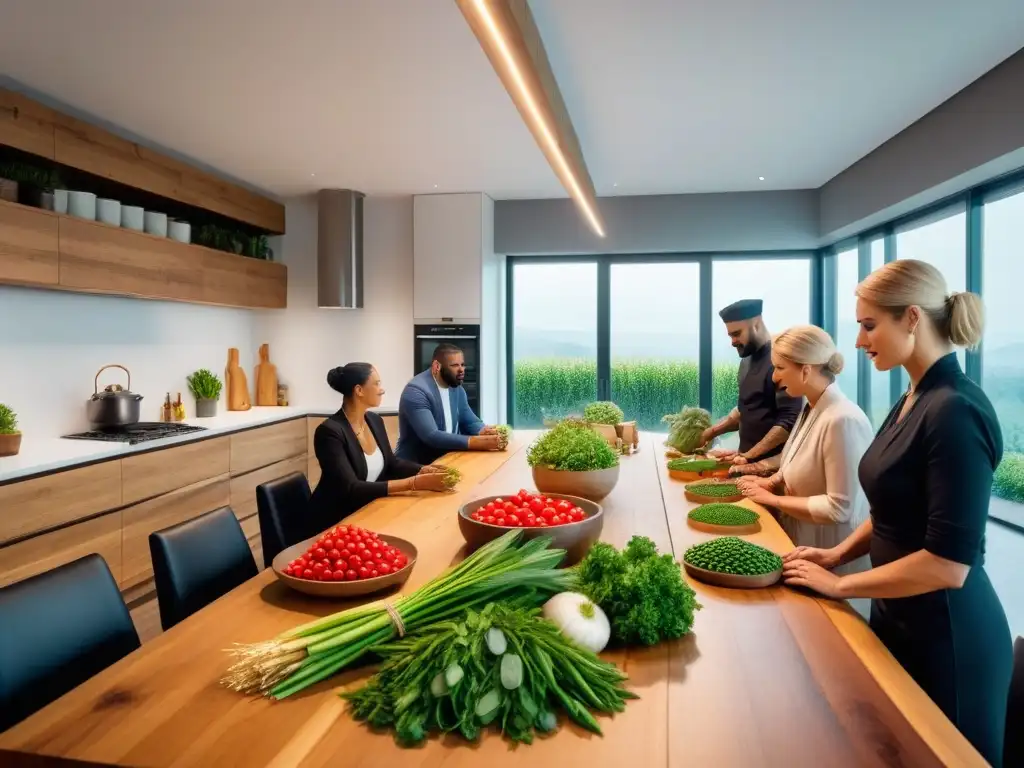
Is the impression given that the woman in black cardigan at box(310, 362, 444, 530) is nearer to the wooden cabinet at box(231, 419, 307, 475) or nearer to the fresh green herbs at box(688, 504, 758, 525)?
the fresh green herbs at box(688, 504, 758, 525)

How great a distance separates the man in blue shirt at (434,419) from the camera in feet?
12.9

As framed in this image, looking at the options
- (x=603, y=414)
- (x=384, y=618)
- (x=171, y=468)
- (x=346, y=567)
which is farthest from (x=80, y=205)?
(x=384, y=618)

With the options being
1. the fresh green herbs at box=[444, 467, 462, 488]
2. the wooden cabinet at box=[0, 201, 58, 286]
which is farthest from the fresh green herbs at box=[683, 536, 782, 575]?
the wooden cabinet at box=[0, 201, 58, 286]

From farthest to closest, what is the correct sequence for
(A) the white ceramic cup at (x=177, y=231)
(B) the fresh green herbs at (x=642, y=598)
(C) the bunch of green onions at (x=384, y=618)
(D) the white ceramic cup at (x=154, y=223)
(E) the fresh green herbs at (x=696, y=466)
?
1. (A) the white ceramic cup at (x=177, y=231)
2. (D) the white ceramic cup at (x=154, y=223)
3. (E) the fresh green herbs at (x=696, y=466)
4. (B) the fresh green herbs at (x=642, y=598)
5. (C) the bunch of green onions at (x=384, y=618)

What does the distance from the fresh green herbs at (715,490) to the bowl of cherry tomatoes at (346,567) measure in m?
1.34

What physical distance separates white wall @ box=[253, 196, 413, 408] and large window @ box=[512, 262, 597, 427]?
106 cm

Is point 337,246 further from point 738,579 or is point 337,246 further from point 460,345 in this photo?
point 738,579

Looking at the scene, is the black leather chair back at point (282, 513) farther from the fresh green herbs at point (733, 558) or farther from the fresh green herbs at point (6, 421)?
the fresh green herbs at point (6, 421)

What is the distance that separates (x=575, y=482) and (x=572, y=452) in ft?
0.34

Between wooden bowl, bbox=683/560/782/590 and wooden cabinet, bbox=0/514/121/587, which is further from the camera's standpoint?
wooden cabinet, bbox=0/514/121/587

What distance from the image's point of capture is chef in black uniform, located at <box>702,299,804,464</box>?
3.31 m

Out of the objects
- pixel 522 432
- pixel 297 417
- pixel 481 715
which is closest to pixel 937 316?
pixel 481 715

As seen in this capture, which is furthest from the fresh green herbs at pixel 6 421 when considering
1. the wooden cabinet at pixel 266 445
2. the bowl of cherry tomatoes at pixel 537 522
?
the bowl of cherry tomatoes at pixel 537 522

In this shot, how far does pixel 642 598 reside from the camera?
54.6 inches
